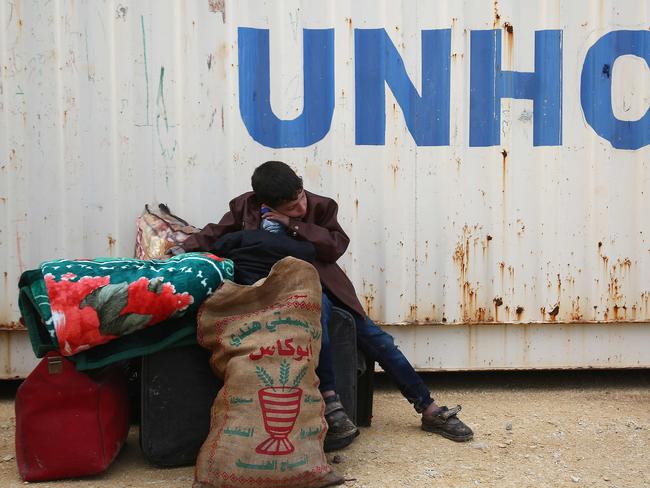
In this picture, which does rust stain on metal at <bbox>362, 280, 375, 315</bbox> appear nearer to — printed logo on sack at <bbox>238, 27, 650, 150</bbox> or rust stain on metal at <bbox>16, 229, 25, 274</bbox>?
printed logo on sack at <bbox>238, 27, 650, 150</bbox>

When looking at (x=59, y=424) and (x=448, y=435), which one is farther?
(x=448, y=435)

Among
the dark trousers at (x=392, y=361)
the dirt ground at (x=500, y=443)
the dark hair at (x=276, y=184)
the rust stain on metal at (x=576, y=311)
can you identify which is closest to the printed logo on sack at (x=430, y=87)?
the dark hair at (x=276, y=184)

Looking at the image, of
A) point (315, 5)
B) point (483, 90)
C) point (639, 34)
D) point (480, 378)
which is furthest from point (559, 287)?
point (315, 5)

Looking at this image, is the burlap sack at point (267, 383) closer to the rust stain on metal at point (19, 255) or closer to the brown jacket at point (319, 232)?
the brown jacket at point (319, 232)

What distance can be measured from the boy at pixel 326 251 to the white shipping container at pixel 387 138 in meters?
0.56

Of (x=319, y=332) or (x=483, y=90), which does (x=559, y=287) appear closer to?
(x=483, y=90)

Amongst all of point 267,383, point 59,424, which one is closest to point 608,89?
point 267,383

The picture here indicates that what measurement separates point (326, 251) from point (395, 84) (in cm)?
111

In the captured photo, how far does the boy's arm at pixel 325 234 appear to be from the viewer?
3.17 metres

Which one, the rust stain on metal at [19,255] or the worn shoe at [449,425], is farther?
the rust stain on metal at [19,255]

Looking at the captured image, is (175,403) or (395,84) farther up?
(395,84)

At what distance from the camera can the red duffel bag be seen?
9.07ft

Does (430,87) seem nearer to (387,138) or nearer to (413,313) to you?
(387,138)

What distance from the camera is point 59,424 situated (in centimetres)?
277
